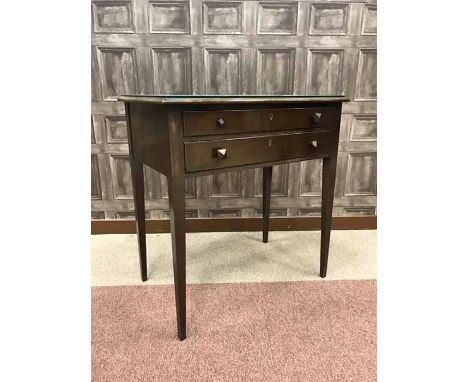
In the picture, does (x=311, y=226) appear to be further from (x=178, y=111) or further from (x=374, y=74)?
(x=178, y=111)

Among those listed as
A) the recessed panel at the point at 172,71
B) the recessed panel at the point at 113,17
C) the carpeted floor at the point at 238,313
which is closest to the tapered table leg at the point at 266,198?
the carpeted floor at the point at 238,313

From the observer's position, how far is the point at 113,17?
1961mm

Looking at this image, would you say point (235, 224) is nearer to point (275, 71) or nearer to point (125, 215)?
point (125, 215)

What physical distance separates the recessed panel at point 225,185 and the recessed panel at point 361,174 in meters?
0.78

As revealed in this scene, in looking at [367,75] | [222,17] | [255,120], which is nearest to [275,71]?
[222,17]

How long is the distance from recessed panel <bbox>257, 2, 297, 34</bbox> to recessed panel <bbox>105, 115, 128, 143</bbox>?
1011 mm

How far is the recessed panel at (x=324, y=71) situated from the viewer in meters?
2.12

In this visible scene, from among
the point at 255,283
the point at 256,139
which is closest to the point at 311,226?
the point at 255,283

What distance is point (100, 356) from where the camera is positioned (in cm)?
129

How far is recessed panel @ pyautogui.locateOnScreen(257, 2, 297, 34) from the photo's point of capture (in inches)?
79.4

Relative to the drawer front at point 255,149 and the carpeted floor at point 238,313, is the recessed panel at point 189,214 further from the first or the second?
the drawer front at point 255,149

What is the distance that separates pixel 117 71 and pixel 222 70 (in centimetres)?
64

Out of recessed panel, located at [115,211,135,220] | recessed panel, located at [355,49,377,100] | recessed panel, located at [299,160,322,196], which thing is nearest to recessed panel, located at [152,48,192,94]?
recessed panel, located at [115,211,135,220]

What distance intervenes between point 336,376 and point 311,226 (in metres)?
1.31
